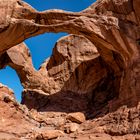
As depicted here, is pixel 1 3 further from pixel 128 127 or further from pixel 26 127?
pixel 128 127

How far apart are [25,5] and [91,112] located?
10.1 metres

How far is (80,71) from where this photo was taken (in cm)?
3195

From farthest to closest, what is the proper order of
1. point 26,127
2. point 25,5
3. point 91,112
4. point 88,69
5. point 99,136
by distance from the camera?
1. point 88,69
2. point 91,112
3. point 25,5
4. point 26,127
5. point 99,136

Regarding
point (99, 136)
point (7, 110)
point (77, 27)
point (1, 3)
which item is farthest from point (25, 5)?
point (99, 136)

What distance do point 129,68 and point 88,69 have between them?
868 cm

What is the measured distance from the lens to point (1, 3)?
83.4ft

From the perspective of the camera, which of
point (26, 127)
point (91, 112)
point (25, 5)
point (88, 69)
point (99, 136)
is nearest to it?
point (99, 136)

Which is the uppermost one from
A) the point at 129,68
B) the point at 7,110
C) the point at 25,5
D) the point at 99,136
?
the point at 25,5

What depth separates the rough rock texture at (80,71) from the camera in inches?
823

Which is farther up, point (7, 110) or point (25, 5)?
point (25, 5)

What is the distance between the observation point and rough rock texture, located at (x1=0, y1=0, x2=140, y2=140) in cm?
2089

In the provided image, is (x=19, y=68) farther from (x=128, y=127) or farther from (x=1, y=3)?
(x=128, y=127)

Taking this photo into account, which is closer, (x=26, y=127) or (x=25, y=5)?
(x=26, y=127)

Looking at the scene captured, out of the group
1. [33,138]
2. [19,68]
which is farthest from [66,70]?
[33,138]
